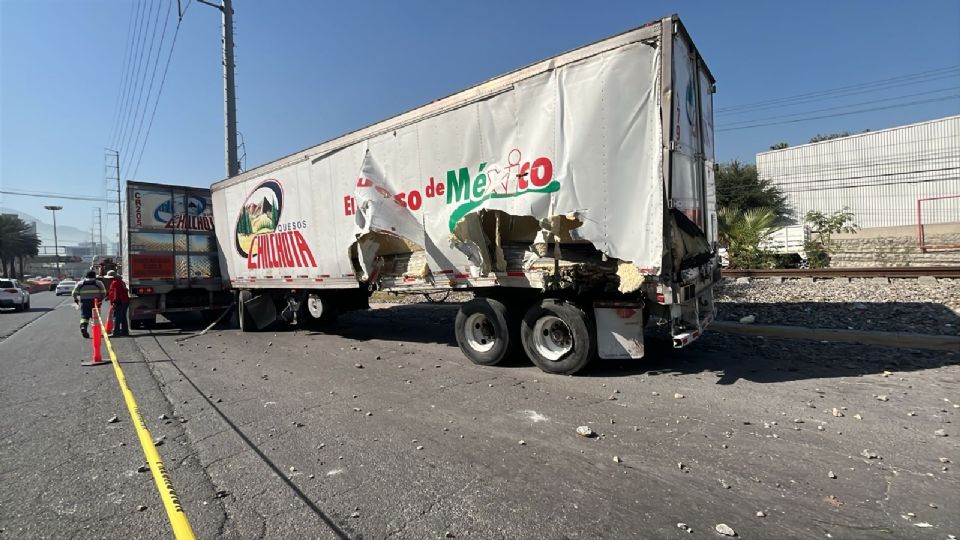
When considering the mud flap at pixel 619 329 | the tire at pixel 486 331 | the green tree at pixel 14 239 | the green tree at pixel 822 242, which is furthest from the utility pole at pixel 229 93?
the green tree at pixel 14 239

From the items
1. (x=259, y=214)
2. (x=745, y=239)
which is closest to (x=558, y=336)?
(x=259, y=214)

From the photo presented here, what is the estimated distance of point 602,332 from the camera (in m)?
6.01

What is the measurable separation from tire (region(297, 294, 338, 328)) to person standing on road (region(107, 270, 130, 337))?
13.4ft

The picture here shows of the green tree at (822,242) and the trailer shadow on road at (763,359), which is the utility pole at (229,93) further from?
the green tree at (822,242)

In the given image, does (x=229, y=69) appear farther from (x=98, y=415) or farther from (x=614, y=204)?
(x=614, y=204)

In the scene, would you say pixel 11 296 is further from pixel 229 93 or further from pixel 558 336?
pixel 558 336

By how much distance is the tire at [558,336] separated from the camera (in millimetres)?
6016

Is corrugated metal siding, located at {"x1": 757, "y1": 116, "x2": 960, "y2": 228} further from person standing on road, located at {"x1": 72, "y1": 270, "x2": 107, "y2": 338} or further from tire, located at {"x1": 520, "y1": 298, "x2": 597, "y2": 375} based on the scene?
person standing on road, located at {"x1": 72, "y1": 270, "x2": 107, "y2": 338}

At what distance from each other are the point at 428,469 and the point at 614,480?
4.38 feet

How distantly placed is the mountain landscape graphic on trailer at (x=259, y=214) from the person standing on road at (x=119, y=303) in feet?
8.64

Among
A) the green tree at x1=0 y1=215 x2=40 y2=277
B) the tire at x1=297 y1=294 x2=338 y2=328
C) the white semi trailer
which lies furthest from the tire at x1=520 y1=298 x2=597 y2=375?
the green tree at x1=0 y1=215 x2=40 y2=277

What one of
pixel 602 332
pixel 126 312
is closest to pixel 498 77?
pixel 602 332

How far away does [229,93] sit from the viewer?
16438 millimetres

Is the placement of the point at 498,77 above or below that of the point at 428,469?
above
